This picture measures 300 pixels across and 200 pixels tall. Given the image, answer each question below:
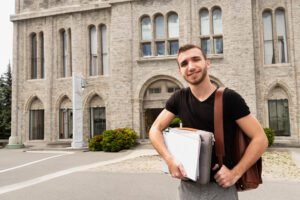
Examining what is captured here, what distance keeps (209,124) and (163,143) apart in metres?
0.43

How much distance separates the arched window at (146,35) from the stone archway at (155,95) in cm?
221

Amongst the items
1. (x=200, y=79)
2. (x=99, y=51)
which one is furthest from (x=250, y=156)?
(x=99, y=51)

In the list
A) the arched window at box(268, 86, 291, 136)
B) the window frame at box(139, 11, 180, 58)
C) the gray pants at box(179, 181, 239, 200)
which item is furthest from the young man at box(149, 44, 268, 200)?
the arched window at box(268, 86, 291, 136)

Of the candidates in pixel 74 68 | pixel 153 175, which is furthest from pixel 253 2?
pixel 153 175

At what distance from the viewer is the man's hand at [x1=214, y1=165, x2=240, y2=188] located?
226cm

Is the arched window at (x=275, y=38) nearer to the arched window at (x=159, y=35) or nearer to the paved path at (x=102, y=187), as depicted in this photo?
the arched window at (x=159, y=35)

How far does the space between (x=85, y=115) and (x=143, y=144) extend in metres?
6.01

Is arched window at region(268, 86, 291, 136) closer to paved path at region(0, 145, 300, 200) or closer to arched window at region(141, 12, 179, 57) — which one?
arched window at region(141, 12, 179, 57)

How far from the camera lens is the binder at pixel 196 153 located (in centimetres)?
220

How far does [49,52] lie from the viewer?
24.9m

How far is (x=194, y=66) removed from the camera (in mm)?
2424

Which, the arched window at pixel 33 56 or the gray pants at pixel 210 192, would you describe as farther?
the arched window at pixel 33 56

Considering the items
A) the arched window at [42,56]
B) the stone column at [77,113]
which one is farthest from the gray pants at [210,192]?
the arched window at [42,56]

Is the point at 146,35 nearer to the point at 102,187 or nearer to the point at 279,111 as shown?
the point at 279,111
